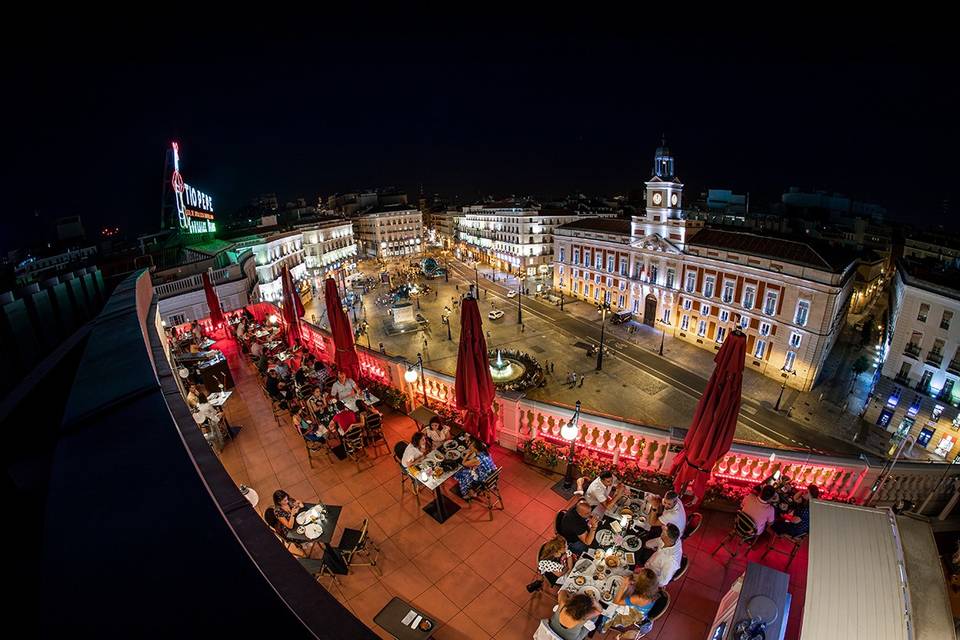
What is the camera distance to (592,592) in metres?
6.04

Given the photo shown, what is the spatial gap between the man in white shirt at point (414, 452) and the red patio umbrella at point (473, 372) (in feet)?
4.15

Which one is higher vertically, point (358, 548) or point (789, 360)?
point (358, 548)

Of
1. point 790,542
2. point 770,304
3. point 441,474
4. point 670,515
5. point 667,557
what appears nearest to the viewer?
point 667,557

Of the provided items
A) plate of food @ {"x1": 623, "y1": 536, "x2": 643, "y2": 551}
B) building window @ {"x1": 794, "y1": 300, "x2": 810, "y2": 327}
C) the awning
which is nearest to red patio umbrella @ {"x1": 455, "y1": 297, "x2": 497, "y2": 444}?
plate of food @ {"x1": 623, "y1": 536, "x2": 643, "y2": 551}

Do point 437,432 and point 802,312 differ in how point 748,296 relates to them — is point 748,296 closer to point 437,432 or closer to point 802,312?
point 802,312

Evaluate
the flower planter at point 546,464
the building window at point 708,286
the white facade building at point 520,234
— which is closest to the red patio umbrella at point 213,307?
the flower planter at point 546,464

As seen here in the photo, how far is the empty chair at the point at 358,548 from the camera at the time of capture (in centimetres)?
731

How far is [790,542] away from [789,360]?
27390 mm

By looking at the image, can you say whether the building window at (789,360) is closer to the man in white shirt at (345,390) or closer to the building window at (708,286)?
the building window at (708,286)

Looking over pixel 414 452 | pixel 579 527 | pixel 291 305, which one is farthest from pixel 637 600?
pixel 291 305

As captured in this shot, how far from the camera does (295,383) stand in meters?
13.6

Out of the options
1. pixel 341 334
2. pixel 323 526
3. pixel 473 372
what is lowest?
pixel 323 526

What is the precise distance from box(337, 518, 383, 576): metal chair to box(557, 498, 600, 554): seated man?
→ 144 inches

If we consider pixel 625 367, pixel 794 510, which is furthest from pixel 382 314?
pixel 794 510
